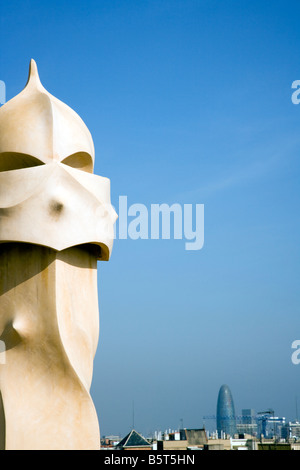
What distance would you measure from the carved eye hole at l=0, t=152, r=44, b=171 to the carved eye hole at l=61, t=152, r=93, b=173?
1028 millimetres

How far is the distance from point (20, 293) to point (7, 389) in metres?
2.65

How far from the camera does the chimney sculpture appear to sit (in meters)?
18.7

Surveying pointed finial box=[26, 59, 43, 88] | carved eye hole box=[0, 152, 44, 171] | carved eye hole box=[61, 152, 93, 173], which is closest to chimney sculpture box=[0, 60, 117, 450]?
carved eye hole box=[0, 152, 44, 171]

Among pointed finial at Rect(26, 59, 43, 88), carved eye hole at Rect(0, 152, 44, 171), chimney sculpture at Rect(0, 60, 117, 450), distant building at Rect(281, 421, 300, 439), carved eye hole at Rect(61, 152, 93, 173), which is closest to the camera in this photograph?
chimney sculpture at Rect(0, 60, 117, 450)

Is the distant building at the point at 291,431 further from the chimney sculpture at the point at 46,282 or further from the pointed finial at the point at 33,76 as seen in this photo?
the pointed finial at the point at 33,76

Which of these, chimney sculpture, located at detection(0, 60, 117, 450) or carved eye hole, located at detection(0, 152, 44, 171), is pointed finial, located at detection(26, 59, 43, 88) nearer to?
chimney sculpture, located at detection(0, 60, 117, 450)

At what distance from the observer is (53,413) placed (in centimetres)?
1870

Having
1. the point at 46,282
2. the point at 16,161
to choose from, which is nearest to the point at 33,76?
the point at 16,161

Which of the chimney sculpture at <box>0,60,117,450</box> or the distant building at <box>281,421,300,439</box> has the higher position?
the chimney sculpture at <box>0,60,117,450</box>
